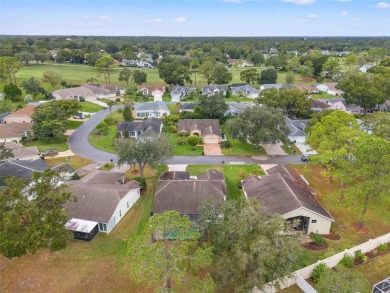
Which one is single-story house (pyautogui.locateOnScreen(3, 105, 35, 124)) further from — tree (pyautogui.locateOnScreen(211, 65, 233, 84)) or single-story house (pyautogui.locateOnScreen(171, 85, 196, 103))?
tree (pyautogui.locateOnScreen(211, 65, 233, 84))

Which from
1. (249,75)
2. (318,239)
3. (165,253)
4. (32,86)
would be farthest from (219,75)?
(165,253)

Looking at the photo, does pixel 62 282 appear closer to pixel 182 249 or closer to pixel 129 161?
pixel 182 249

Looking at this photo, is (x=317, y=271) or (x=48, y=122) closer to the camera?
(x=317, y=271)

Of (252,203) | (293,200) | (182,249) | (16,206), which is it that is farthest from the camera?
(293,200)

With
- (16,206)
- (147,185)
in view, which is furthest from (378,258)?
(16,206)

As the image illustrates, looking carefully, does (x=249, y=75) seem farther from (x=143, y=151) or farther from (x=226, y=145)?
(x=143, y=151)

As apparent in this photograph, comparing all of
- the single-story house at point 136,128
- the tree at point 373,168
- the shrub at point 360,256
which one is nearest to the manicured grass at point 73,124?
the single-story house at point 136,128

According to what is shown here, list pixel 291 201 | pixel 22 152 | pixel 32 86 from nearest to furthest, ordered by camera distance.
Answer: pixel 291 201 → pixel 22 152 → pixel 32 86
